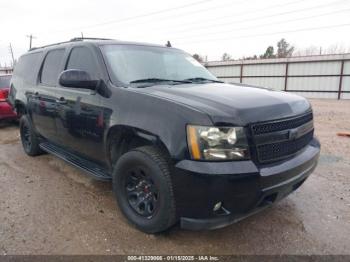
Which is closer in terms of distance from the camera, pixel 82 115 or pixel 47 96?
pixel 82 115

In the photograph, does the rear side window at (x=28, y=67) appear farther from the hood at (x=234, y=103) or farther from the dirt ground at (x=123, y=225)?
the hood at (x=234, y=103)

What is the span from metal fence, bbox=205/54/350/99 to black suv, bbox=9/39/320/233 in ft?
52.4

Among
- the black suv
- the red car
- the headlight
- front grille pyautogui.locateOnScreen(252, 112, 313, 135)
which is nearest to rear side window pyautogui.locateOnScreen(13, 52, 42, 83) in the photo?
the black suv

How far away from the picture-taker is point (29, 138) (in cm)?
517

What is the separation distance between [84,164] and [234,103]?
2.06m

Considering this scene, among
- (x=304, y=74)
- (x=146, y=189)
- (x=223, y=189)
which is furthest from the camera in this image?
(x=304, y=74)

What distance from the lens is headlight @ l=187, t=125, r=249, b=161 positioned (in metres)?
2.18

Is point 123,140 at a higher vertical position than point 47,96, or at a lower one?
lower

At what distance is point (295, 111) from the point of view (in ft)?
→ 8.74

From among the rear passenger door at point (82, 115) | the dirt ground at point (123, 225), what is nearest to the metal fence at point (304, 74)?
the dirt ground at point (123, 225)

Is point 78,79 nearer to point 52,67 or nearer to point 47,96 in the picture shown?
point 47,96

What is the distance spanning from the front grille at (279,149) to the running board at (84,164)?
166 centimetres

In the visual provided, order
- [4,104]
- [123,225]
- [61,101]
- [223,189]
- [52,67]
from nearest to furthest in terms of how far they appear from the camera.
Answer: [223,189] → [123,225] → [61,101] → [52,67] → [4,104]

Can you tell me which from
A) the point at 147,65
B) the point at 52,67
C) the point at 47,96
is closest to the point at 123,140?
the point at 147,65
